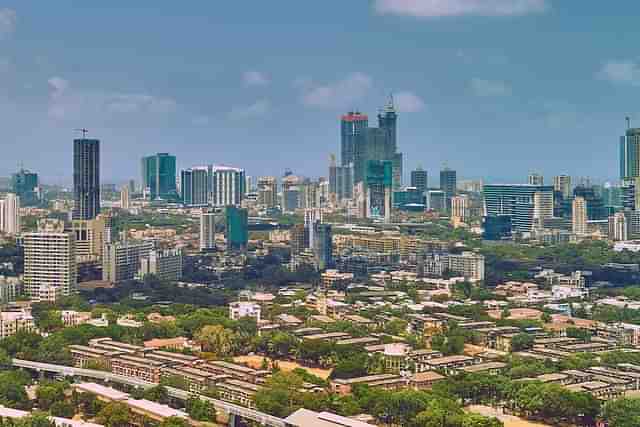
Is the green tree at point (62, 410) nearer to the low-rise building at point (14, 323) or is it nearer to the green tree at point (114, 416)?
the green tree at point (114, 416)

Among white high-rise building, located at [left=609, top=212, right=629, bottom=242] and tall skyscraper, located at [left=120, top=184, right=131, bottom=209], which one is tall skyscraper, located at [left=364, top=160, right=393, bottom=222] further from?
tall skyscraper, located at [left=120, top=184, right=131, bottom=209]

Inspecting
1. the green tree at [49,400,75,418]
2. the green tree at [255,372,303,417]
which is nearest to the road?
the green tree at [255,372,303,417]

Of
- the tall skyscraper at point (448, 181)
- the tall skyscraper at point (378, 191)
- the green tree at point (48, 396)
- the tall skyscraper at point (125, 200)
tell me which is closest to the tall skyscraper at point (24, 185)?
the tall skyscraper at point (125, 200)

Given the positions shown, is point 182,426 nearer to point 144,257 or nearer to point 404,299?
point 404,299

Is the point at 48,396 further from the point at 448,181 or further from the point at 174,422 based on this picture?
the point at 448,181

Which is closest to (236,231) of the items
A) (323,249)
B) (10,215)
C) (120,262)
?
(323,249)
